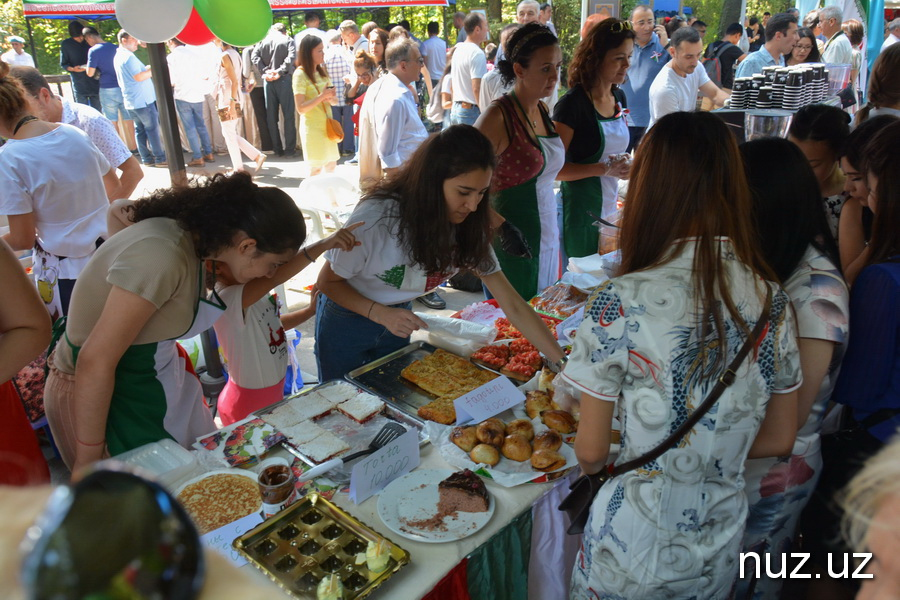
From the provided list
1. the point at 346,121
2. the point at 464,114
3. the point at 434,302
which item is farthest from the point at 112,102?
the point at 434,302

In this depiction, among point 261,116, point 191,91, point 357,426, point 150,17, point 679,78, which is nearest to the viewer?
point 357,426

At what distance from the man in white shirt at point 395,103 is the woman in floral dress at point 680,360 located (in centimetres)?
387

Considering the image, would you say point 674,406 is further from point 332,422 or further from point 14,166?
point 14,166

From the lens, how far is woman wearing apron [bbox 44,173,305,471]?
1657 millimetres

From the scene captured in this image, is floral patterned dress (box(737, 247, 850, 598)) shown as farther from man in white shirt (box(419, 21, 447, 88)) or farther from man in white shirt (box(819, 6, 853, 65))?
man in white shirt (box(419, 21, 447, 88))

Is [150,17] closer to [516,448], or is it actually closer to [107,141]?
[107,141]

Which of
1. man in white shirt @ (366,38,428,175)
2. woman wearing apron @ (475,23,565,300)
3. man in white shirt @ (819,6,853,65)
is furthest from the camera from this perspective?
man in white shirt @ (819,6,853,65)

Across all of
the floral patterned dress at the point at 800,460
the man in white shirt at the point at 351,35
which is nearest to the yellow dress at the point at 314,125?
the man in white shirt at the point at 351,35

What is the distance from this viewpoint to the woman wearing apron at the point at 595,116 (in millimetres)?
3547

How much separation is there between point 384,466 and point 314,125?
5.55m

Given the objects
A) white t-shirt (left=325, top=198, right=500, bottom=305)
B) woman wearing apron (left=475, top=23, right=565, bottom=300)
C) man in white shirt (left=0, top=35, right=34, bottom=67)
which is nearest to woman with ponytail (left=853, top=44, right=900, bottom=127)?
woman wearing apron (left=475, top=23, right=565, bottom=300)

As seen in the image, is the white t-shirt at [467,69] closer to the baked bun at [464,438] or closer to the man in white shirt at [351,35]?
the man in white shirt at [351,35]

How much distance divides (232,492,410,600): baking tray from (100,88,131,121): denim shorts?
936cm

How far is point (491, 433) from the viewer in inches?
74.1
